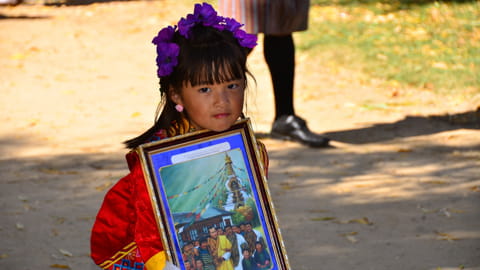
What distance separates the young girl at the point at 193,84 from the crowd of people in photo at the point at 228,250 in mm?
89

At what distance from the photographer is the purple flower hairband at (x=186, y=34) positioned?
7.22 ft

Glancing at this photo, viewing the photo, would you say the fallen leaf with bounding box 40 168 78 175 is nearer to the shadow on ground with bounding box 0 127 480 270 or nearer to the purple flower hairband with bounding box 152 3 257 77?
the shadow on ground with bounding box 0 127 480 270

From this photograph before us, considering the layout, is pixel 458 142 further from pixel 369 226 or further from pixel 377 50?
pixel 377 50

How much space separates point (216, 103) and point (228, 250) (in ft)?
1.40

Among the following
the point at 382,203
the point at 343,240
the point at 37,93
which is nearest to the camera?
the point at 343,240

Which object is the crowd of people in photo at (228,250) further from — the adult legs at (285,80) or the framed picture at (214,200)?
the adult legs at (285,80)

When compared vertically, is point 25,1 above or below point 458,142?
above

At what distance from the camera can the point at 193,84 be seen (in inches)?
87.4

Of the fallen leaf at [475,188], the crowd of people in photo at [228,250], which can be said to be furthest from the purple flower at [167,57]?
the fallen leaf at [475,188]

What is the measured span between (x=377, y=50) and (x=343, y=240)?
4.15m

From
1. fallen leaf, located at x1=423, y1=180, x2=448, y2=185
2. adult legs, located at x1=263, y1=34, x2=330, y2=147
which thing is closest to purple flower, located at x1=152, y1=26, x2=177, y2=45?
fallen leaf, located at x1=423, y1=180, x2=448, y2=185

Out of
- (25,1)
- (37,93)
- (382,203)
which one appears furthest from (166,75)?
(25,1)

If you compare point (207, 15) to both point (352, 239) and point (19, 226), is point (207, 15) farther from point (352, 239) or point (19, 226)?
point (19, 226)

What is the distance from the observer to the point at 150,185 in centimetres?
214
